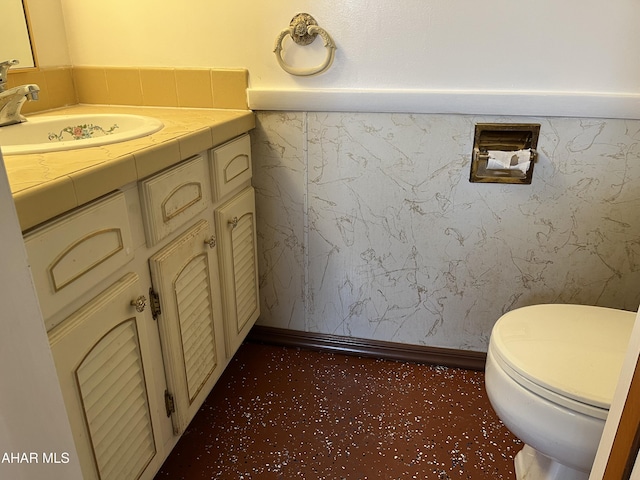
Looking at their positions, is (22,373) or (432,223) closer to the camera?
(22,373)

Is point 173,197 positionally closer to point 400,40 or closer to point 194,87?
point 194,87

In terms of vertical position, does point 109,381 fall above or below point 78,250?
below

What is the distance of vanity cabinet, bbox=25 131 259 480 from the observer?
80 centimetres

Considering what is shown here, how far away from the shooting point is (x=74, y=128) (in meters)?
1.35

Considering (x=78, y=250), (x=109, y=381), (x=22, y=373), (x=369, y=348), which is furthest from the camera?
(x=369, y=348)

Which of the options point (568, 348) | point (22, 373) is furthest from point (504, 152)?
point (22, 373)

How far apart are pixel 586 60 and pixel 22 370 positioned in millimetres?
1408

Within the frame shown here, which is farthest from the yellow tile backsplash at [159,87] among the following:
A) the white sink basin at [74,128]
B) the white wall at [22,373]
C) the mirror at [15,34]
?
the white wall at [22,373]

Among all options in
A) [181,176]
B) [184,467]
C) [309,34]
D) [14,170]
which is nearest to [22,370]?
[14,170]

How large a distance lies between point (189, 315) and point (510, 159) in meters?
0.95

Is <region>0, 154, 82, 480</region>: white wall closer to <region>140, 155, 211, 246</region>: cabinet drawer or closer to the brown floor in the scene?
<region>140, 155, 211, 246</region>: cabinet drawer

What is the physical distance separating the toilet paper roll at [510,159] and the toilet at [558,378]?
42 cm

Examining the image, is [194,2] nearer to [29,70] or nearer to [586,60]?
[29,70]

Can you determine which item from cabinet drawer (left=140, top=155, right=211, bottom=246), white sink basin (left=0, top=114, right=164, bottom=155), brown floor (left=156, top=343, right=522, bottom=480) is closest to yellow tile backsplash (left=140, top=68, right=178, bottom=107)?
white sink basin (left=0, top=114, right=164, bottom=155)
